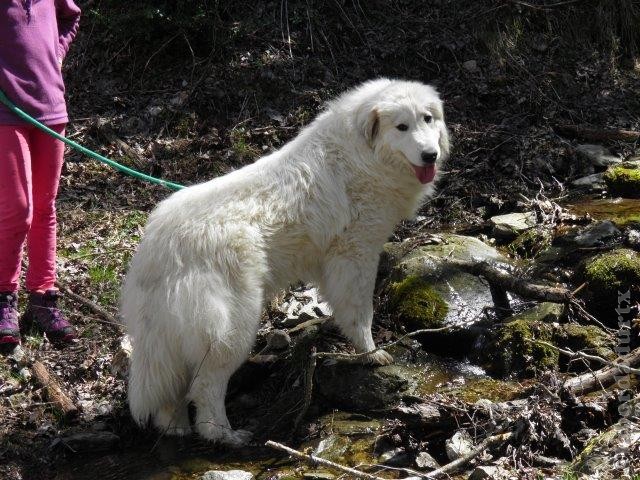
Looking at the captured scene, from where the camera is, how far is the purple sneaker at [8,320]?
5.25 m

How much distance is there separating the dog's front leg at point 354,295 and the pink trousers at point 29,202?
2095 mm

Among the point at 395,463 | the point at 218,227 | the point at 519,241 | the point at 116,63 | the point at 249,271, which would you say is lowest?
the point at 395,463

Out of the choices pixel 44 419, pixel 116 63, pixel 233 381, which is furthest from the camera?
pixel 116 63

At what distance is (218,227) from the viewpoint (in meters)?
4.46

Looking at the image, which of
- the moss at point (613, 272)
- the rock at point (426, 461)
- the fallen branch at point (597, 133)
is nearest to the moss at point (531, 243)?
the moss at point (613, 272)

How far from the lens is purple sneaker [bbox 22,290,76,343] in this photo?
5.53m

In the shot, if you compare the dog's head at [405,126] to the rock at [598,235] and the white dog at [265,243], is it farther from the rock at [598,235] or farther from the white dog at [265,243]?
the rock at [598,235]

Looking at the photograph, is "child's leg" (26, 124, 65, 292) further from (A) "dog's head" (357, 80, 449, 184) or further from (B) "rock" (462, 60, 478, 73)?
(B) "rock" (462, 60, 478, 73)

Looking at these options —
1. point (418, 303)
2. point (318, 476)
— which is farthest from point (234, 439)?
point (418, 303)

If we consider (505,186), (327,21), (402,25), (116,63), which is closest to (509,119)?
(505,186)

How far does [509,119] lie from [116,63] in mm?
5054

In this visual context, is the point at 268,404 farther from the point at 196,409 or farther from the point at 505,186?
the point at 505,186

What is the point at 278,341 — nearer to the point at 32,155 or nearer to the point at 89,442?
the point at 89,442

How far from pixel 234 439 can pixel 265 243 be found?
1.20m
